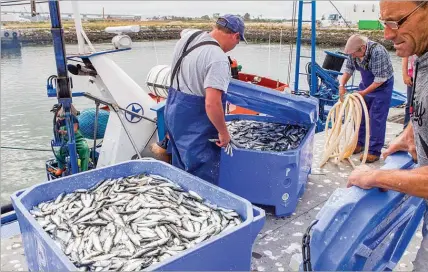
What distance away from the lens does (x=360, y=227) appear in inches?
67.4

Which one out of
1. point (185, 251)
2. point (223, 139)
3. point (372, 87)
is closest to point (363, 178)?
point (185, 251)

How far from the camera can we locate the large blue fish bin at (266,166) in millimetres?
3615

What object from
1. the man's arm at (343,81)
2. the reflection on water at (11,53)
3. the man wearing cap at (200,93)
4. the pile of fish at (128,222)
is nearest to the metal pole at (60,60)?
the man wearing cap at (200,93)

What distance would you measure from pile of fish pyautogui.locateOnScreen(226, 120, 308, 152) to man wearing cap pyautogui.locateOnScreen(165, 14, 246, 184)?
1.43 feet

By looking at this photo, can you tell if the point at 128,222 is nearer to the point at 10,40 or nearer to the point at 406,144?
the point at 406,144

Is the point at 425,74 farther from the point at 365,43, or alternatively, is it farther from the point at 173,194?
the point at 365,43

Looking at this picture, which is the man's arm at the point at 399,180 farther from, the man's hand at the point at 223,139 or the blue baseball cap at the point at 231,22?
the blue baseball cap at the point at 231,22

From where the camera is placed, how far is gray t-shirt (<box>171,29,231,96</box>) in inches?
121

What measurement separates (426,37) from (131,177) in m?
2.21

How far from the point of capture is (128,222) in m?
2.25

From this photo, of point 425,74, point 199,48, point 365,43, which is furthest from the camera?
point 365,43

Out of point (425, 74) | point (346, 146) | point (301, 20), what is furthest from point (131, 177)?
point (301, 20)

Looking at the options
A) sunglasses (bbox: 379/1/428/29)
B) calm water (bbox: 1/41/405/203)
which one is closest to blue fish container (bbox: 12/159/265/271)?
sunglasses (bbox: 379/1/428/29)

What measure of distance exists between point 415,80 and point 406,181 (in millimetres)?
594
